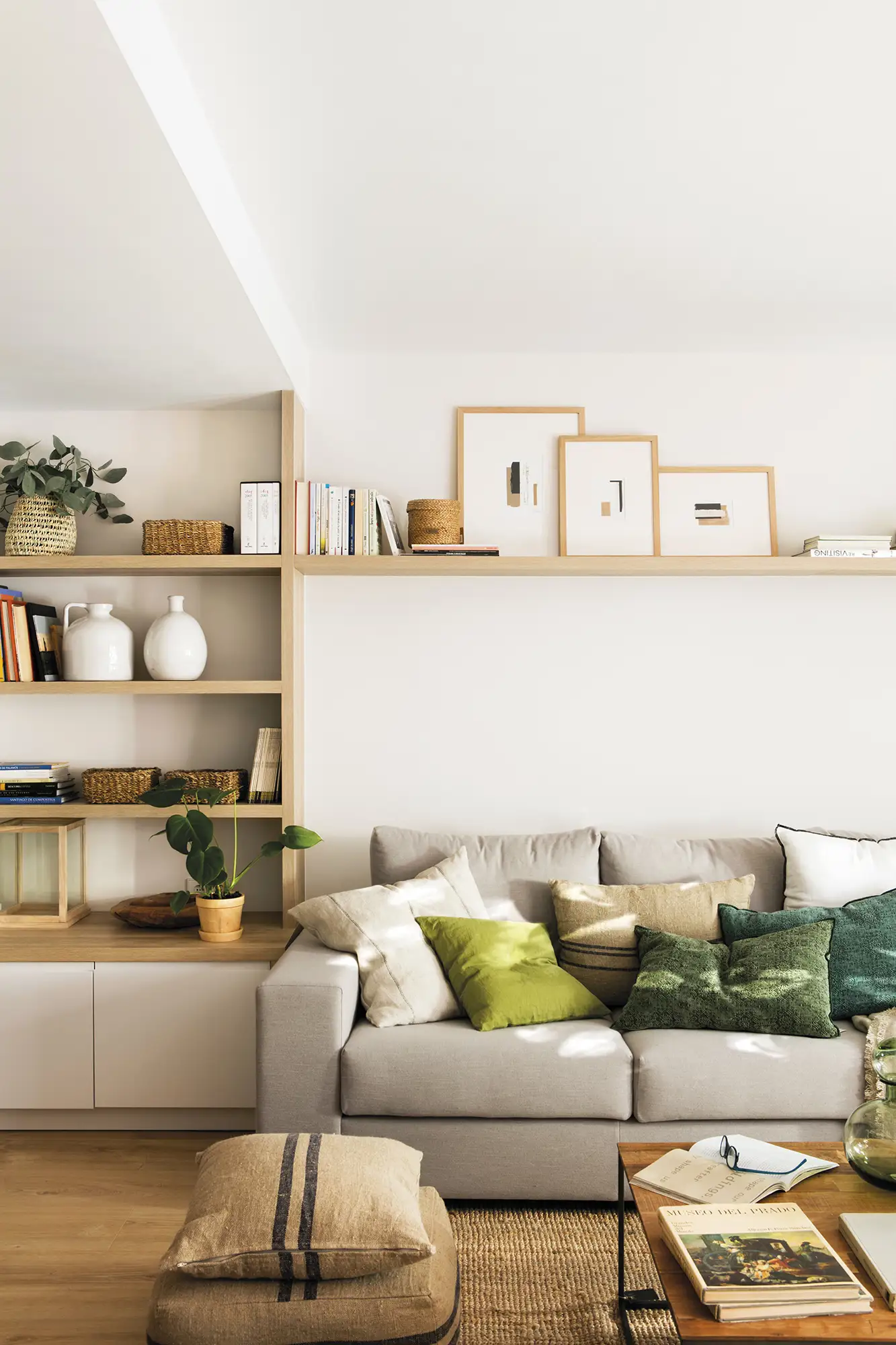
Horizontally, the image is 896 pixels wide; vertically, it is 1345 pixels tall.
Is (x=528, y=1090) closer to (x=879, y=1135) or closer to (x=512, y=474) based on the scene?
(x=879, y=1135)

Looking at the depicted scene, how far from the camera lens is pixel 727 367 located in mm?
3885

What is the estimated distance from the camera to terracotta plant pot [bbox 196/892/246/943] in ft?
11.1

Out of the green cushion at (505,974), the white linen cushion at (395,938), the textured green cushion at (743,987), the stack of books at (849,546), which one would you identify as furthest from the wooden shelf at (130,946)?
the stack of books at (849,546)

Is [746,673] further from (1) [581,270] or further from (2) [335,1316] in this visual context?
(2) [335,1316]

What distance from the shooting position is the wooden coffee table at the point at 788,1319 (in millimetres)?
1597

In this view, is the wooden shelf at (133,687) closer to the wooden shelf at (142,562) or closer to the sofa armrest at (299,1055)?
the wooden shelf at (142,562)

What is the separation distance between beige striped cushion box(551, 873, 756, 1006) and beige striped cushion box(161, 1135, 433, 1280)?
1221mm

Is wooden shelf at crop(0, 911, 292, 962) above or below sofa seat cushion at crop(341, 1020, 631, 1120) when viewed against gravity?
above

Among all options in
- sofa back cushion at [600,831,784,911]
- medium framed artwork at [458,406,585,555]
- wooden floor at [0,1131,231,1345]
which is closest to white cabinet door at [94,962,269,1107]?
wooden floor at [0,1131,231,1345]

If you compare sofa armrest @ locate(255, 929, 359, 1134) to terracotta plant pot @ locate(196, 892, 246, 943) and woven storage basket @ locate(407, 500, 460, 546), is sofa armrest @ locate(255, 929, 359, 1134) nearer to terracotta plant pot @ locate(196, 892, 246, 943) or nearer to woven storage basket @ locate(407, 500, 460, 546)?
terracotta plant pot @ locate(196, 892, 246, 943)

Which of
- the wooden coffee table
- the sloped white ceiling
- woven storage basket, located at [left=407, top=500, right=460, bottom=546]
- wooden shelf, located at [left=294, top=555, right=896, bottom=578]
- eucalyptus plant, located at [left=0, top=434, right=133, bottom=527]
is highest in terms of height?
the sloped white ceiling

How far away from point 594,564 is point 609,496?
0.38 meters

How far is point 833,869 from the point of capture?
329 cm

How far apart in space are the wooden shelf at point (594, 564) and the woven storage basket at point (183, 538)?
0.98ft
